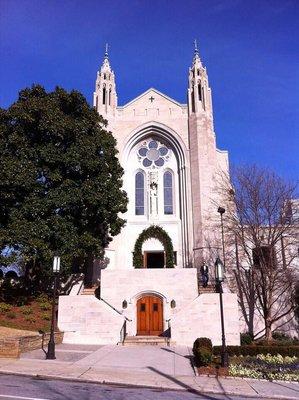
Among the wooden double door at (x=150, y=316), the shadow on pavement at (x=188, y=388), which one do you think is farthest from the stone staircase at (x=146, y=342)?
the shadow on pavement at (x=188, y=388)

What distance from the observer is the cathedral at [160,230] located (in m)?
21.3

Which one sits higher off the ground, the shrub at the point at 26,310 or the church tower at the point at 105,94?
the church tower at the point at 105,94

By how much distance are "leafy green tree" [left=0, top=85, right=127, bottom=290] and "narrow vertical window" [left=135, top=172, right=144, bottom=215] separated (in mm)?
6082

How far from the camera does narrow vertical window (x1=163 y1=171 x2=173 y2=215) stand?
32.9m

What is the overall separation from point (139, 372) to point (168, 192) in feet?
73.9

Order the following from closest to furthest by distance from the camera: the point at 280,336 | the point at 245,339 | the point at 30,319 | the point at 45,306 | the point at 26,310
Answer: the point at 30,319 → the point at 26,310 → the point at 45,306 → the point at 245,339 → the point at 280,336

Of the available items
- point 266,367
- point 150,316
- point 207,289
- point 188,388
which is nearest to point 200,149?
point 207,289

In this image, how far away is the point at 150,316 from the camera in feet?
78.1

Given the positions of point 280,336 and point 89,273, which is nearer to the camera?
point 280,336

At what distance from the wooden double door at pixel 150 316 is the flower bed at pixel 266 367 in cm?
837

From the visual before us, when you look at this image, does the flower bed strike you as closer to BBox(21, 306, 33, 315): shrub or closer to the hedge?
the hedge

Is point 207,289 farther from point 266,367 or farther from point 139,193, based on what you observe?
point 139,193

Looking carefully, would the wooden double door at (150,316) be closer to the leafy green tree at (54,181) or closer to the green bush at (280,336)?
the leafy green tree at (54,181)

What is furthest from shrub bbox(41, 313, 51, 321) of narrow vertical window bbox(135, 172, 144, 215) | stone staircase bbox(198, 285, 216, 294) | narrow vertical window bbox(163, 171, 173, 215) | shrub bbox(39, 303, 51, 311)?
narrow vertical window bbox(163, 171, 173, 215)
